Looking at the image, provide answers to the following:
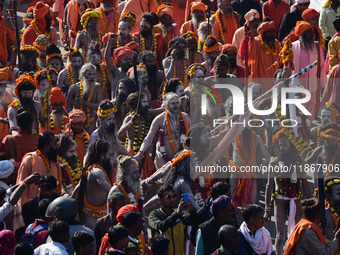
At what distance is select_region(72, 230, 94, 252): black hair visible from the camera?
32.4 feet

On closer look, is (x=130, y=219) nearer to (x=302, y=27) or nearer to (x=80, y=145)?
(x=80, y=145)

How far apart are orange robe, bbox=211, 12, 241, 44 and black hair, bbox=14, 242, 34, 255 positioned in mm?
9364

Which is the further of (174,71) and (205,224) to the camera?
(174,71)

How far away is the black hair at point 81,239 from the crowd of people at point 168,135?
12 millimetres

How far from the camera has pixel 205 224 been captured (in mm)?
10695

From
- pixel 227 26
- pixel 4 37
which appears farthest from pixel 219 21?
pixel 4 37

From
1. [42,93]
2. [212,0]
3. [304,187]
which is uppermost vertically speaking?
[212,0]

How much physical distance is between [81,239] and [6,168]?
7.11 feet

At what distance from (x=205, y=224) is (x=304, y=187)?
256 centimetres

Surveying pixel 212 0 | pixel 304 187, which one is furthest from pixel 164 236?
pixel 212 0

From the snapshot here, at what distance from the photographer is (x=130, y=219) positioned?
1041cm

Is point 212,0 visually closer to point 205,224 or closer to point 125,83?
point 125,83

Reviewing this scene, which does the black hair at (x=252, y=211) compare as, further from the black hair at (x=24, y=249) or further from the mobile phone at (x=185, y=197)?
the black hair at (x=24, y=249)

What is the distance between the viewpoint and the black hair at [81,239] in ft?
32.4
